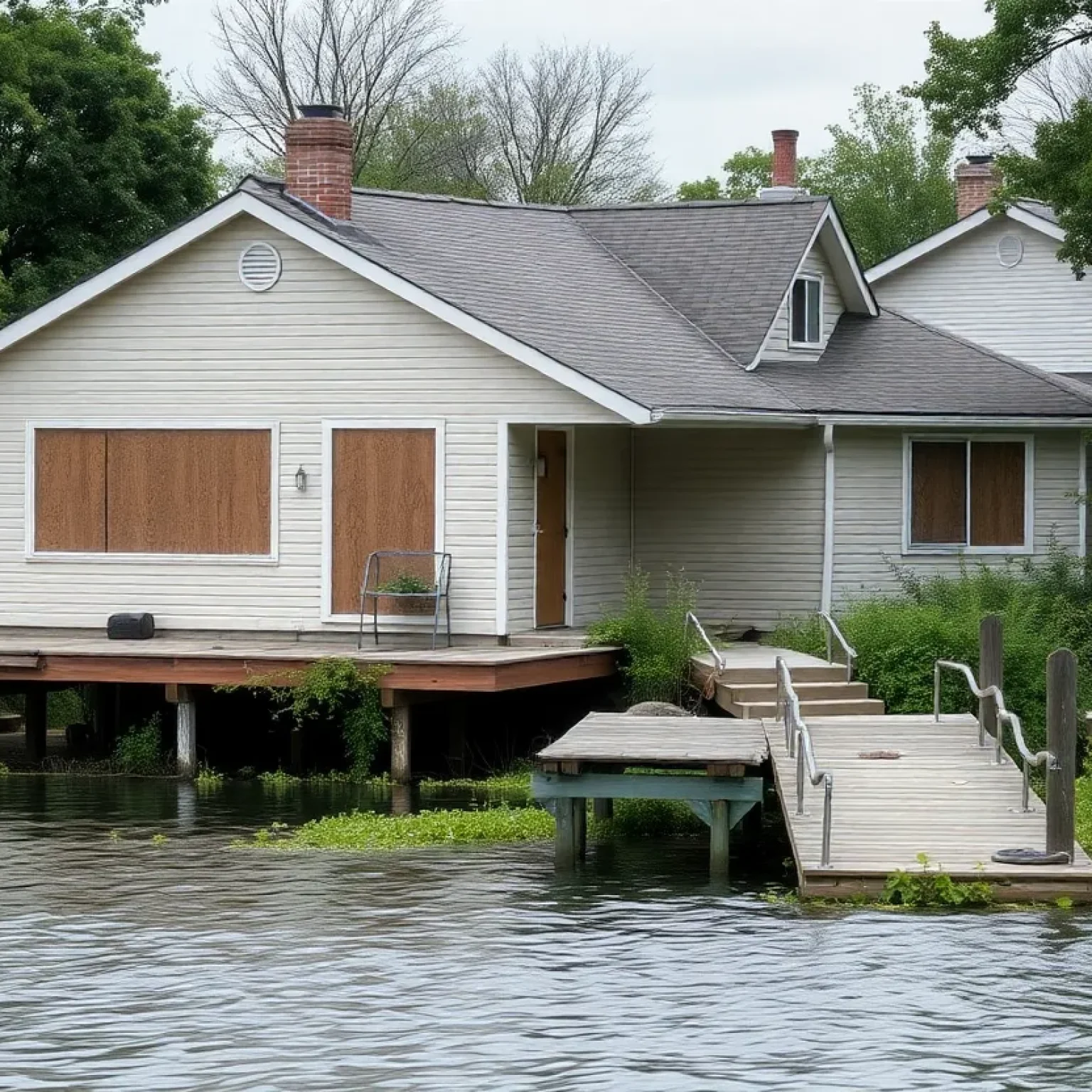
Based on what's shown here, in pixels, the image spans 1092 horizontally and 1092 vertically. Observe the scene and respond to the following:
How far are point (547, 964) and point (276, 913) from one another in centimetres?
271

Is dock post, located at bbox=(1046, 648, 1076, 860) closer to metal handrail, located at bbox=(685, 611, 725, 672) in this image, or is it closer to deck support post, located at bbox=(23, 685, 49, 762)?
metal handrail, located at bbox=(685, 611, 725, 672)

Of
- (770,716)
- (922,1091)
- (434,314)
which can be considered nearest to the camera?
(922,1091)

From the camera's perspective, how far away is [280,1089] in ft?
38.5

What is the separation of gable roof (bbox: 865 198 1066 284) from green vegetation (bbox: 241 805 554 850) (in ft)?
61.2

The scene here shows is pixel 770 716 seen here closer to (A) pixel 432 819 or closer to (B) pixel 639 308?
(A) pixel 432 819

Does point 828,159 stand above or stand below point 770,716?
above

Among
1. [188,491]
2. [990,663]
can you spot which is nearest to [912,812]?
[990,663]

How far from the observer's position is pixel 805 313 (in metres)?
29.8

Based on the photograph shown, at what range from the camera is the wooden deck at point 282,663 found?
23.1 meters

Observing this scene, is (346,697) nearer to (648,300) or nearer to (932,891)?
(648,300)

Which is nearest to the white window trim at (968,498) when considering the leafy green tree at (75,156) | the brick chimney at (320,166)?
the brick chimney at (320,166)

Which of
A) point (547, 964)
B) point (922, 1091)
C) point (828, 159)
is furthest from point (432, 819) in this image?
Result: point (828, 159)

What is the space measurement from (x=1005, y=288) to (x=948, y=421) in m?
11.4

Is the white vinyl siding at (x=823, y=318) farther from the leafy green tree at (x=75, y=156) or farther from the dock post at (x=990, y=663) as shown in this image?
the leafy green tree at (x=75, y=156)
